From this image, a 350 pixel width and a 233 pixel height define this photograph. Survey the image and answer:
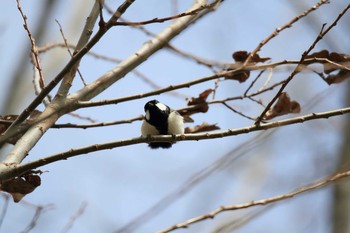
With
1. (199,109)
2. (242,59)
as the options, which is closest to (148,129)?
(199,109)

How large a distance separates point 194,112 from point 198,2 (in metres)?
0.44

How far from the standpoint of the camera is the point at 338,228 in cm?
338

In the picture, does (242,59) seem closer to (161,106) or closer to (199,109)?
(199,109)

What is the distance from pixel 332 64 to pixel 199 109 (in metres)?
0.55

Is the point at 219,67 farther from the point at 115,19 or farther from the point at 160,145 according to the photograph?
the point at 115,19

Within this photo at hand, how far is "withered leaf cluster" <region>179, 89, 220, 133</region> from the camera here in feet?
6.51

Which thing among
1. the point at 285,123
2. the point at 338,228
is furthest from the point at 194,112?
the point at 338,228

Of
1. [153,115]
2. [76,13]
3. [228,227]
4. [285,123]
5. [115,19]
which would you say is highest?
[76,13]

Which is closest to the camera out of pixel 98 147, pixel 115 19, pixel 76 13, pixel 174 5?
pixel 115 19

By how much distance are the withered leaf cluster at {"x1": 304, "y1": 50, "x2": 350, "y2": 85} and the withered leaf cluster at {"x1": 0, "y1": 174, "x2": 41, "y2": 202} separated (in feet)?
3.24

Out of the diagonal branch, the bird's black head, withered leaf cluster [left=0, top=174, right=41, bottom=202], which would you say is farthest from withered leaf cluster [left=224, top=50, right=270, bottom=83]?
withered leaf cluster [left=0, top=174, right=41, bottom=202]

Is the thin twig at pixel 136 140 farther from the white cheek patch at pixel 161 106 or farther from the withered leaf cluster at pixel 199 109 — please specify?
the white cheek patch at pixel 161 106

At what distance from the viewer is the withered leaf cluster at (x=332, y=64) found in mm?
1797

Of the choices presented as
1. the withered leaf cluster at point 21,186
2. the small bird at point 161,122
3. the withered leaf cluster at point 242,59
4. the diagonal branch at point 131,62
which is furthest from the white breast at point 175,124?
the withered leaf cluster at point 21,186
